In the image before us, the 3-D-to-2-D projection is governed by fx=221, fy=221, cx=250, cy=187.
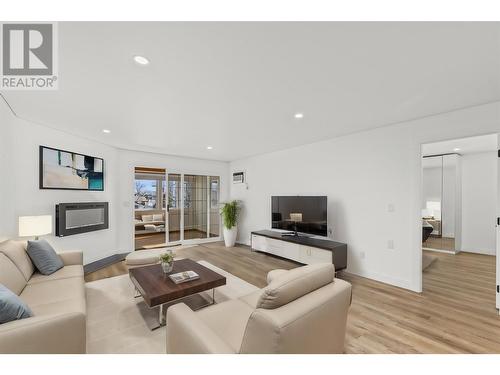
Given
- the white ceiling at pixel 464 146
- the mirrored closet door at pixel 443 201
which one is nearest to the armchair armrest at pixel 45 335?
the white ceiling at pixel 464 146

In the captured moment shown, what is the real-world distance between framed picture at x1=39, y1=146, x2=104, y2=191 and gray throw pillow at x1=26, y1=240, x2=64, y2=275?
132cm

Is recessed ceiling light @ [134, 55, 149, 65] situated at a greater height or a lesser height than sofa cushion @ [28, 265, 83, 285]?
greater

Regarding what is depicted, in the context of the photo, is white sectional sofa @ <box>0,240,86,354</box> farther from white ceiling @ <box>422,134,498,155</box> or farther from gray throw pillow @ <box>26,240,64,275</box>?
white ceiling @ <box>422,134,498,155</box>

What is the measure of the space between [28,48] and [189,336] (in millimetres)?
2250

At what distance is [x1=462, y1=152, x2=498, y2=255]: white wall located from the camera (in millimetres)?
4867

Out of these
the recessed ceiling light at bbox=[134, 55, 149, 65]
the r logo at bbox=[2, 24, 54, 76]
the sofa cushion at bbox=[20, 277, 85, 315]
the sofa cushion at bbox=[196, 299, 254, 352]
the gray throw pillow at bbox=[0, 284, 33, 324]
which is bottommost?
the sofa cushion at bbox=[20, 277, 85, 315]

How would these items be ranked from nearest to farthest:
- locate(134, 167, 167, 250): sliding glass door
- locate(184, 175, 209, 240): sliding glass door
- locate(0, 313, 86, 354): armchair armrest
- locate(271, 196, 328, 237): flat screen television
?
locate(0, 313, 86, 354): armchair armrest, locate(271, 196, 328, 237): flat screen television, locate(184, 175, 209, 240): sliding glass door, locate(134, 167, 167, 250): sliding glass door

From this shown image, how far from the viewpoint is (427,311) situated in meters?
2.52

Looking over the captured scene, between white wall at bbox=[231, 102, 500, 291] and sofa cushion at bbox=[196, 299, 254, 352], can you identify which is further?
white wall at bbox=[231, 102, 500, 291]

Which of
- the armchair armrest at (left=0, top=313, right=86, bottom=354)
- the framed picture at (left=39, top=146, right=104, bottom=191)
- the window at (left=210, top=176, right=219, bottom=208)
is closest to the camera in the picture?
the armchair armrest at (left=0, top=313, right=86, bottom=354)

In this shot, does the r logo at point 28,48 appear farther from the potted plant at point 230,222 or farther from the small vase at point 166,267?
the potted plant at point 230,222

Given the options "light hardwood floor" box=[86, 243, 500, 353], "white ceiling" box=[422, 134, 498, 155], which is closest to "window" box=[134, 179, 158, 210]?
"light hardwood floor" box=[86, 243, 500, 353]

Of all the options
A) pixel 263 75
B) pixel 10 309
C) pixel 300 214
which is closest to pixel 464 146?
pixel 300 214
